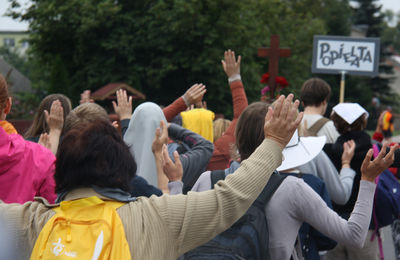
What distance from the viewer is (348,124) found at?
466 centimetres

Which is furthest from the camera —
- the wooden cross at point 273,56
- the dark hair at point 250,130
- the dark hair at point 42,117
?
the wooden cross at point 273,56

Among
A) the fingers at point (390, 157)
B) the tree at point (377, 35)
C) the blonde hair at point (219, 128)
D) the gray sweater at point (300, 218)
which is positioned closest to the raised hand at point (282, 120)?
the gray sweater at point (300, 218)

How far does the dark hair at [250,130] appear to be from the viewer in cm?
294

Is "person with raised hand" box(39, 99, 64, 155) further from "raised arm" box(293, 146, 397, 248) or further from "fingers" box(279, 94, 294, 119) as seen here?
"fingers" box(279, 94, 294, 119)

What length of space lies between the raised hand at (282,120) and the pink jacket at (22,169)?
4.57 ft

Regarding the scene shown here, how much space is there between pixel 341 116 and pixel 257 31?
1110 inches

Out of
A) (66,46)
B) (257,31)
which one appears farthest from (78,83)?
(257,31)

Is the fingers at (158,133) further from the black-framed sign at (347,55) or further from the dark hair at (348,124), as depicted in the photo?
the black-framed sign at (347,55)

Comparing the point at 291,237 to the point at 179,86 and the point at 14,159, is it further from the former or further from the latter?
the point at 179,86

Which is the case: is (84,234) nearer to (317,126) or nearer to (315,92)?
(317,126)

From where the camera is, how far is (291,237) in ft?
9.19

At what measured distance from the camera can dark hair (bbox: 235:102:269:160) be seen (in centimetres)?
294

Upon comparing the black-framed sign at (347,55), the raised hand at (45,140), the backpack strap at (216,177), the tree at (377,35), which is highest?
the backpack strap at (216,177)

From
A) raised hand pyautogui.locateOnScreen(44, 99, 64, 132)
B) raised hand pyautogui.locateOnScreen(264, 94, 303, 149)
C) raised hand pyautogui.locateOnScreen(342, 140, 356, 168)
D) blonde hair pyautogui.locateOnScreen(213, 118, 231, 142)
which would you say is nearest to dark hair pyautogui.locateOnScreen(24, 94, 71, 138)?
raised hand pyautogui.locateOnScreen(44, 99, 64, 132)
